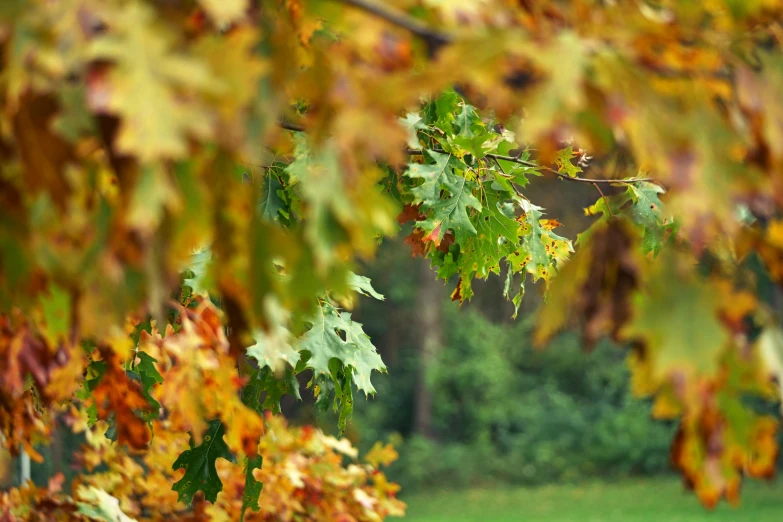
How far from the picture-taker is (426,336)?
63.5 feet

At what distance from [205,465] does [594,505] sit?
1238 centimetres

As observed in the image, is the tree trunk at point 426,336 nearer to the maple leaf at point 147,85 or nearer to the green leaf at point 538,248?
the green leaf at point 538,248

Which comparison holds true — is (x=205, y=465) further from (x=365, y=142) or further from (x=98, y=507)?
(x=365, y=142)

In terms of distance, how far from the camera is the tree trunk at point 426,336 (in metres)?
18.8

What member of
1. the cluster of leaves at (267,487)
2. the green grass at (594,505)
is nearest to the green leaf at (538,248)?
the cluster of leaves at (267,487)

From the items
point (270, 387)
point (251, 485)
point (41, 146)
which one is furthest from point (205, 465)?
point (41, 146)

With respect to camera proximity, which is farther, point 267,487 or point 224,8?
point 267,487

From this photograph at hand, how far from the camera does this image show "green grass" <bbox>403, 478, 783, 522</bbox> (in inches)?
520

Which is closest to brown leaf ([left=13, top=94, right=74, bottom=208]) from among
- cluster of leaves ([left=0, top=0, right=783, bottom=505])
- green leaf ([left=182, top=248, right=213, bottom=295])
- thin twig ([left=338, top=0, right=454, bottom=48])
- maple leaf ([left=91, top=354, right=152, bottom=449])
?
cluster of leaves ([left=0, top=0, right=783, bottom=505])

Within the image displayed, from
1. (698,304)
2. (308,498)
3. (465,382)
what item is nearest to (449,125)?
(308,498)

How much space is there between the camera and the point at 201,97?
3.22 ft

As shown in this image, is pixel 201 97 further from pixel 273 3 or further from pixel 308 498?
pixel 308 498

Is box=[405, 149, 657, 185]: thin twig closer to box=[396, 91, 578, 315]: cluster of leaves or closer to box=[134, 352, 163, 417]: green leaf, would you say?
box=[396, 91, 578, 315]: cluster of leaves

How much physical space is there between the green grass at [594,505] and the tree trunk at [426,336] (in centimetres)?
217
